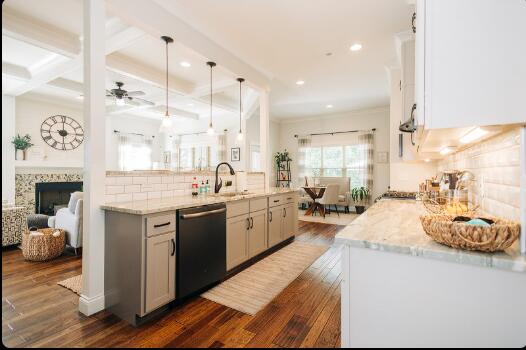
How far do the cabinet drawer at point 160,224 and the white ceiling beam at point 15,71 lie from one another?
13.7 ft

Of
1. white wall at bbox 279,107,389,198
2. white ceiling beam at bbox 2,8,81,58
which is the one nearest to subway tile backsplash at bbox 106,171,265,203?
white ceiling beam at bbox 2,8,81,58

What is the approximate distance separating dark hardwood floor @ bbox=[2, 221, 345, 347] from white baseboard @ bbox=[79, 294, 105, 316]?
0.14 ft

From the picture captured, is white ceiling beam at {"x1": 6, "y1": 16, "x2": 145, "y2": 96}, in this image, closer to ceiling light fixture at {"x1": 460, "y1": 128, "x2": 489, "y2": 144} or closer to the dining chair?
ceiling light fixture at {"x1": 460, "y1": 128, "x2": 489, "y2": 144}

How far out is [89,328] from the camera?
1841 millimetres

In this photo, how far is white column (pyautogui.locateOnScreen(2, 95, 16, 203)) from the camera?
4.63 meters

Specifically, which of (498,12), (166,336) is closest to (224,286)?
(166,336)

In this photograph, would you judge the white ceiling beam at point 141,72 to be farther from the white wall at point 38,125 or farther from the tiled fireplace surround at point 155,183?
the white wall at point 38,125

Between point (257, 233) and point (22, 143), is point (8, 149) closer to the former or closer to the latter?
point (22, 143)

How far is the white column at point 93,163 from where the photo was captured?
6.66ft

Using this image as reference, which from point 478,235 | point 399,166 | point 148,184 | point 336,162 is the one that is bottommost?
point 478,235

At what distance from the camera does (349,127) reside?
24.6ft

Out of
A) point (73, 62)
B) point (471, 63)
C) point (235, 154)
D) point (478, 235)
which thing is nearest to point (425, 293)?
point (478, 235)

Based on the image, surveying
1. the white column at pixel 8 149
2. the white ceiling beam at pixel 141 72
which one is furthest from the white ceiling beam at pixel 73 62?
the white ceiling beam at pixel 141 72

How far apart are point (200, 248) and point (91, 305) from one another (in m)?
0.92
